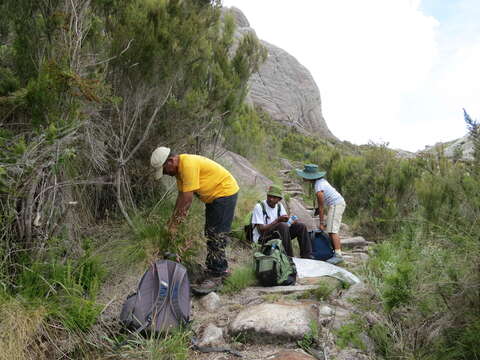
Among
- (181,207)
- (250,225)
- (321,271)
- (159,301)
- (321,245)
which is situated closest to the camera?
(159,301)

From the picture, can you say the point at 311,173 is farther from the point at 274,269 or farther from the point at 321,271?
the point at 274,269

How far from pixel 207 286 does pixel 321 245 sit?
2.20m

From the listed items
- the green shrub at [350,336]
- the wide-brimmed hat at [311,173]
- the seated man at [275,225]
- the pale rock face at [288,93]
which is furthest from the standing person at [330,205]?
the pale rock face at [288,93]

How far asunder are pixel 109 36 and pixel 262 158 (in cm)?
797

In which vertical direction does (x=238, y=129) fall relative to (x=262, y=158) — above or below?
above

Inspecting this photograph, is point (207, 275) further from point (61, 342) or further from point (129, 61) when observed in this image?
point (129, 61)

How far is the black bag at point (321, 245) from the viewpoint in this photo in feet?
18.0

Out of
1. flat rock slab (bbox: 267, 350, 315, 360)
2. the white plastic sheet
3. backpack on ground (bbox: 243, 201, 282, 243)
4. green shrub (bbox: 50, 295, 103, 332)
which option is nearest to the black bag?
the white plastic sheet

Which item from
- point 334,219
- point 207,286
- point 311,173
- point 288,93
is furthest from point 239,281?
point 288,93

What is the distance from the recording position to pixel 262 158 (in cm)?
1174

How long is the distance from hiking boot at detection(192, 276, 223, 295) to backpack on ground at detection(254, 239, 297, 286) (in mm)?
425

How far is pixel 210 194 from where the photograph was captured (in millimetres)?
4152

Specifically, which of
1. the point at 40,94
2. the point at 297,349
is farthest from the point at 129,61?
the point at 297,349

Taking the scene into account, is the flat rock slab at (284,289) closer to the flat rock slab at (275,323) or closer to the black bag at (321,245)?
the flat rock slab at (275,323)
